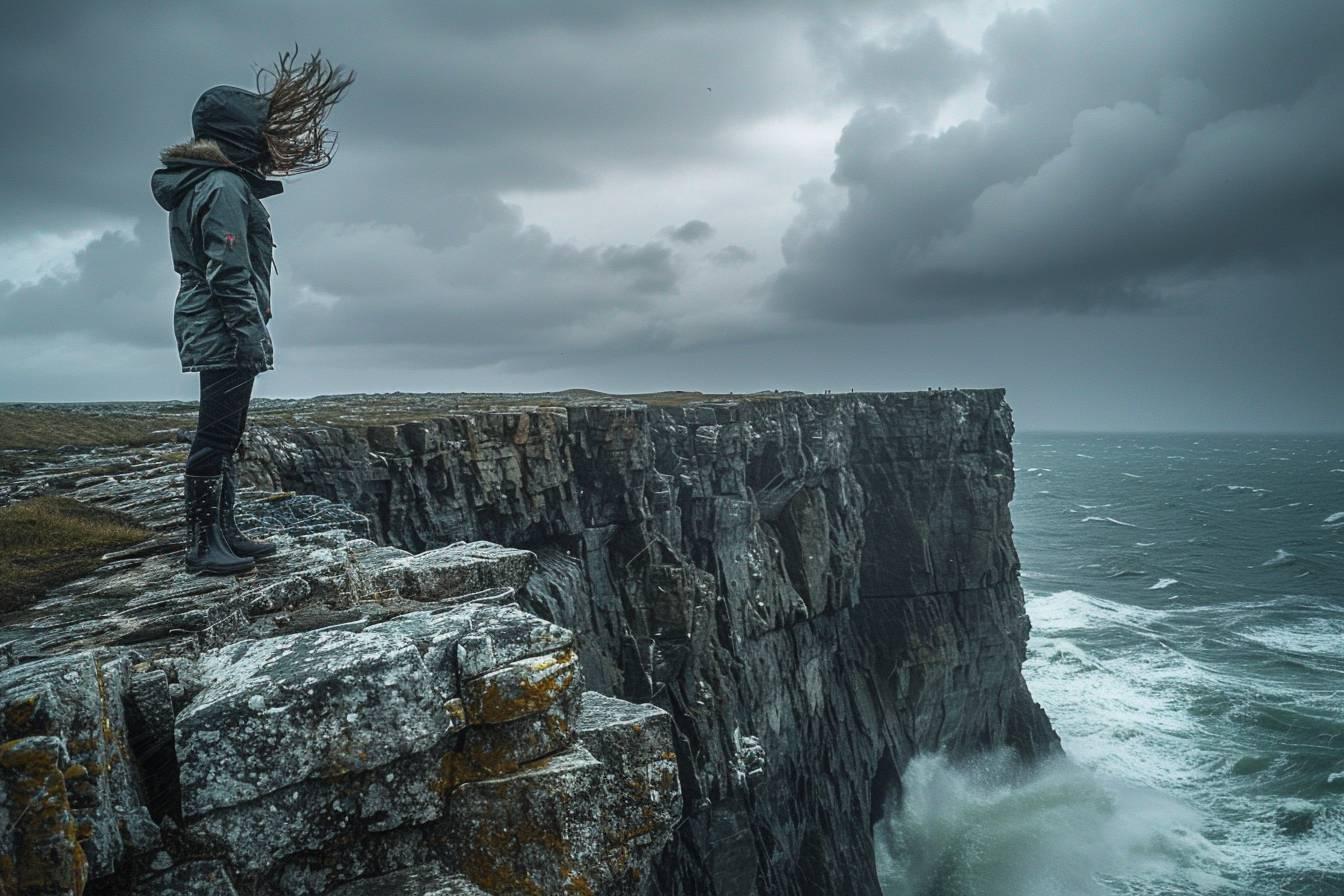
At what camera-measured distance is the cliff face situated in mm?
23547

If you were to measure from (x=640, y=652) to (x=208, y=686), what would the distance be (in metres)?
23.8

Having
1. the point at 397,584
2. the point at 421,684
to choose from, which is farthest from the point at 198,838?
the point at 397,584

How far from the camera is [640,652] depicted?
27.0 meters

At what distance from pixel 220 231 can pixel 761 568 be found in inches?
1198

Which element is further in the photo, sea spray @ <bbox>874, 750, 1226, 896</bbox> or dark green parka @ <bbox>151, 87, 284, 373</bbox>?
sea spray @ <bbox>874, 750, 1226, 896</bbox>

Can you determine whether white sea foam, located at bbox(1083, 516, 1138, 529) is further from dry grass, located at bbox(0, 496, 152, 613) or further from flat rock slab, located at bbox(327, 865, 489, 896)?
flat rock slab, located at bbox(327, 865, 489, 896)

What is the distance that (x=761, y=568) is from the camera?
112 feet

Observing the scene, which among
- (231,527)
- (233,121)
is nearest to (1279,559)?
(231,527)

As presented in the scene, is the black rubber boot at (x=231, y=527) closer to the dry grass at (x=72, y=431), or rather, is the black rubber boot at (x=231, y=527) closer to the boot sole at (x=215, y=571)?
the boot sole at (x=215, y=571)

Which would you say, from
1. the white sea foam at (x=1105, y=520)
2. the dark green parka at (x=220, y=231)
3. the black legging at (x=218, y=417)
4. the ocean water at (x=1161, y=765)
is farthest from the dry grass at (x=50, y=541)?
the white sea foam at (x=1105, y=520)

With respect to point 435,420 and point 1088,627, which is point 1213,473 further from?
point 435,420

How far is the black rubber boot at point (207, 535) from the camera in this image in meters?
6.22

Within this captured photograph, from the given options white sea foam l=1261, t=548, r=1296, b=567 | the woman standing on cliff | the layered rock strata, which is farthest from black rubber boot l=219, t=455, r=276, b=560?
white sea foam l=1261, t=548, r=1296, b=567

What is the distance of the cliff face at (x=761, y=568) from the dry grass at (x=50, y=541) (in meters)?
6.46
